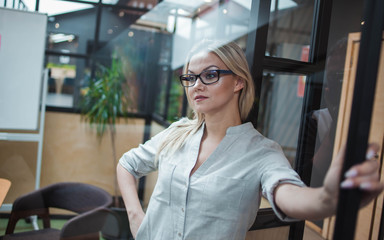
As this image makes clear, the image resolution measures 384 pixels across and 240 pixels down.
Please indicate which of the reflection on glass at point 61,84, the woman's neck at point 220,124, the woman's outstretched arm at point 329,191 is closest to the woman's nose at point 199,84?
the woman's neck at point 220,124

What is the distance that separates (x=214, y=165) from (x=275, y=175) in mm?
246

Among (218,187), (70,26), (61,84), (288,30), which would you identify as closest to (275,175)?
(218,187)

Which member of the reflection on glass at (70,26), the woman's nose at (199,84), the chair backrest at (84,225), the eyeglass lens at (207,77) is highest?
the reflection on glass at (70,26)

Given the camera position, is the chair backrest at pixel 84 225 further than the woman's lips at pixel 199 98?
Yes

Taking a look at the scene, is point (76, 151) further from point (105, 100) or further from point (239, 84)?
point (239, 84)

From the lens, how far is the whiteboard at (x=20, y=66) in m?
2.03

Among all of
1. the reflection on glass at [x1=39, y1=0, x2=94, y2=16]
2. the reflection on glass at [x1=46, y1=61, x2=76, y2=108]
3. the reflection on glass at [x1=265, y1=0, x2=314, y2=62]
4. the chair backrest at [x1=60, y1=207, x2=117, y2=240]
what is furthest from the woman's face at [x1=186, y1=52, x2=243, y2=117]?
the reflection on glass at [x1=46, y1=61, x2=76, y2=108]

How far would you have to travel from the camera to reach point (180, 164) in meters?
1.17

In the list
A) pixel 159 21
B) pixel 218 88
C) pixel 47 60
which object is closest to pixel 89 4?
pixel 47 60

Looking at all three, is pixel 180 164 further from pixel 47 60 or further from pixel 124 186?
pixel 47 60

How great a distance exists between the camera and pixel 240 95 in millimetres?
1222

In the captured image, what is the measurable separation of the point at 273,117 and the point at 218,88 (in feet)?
10.2

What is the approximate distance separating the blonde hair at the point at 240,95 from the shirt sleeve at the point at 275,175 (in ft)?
0.77

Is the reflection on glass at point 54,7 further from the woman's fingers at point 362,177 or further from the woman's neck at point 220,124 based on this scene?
the woman's fingers at point 362,177
